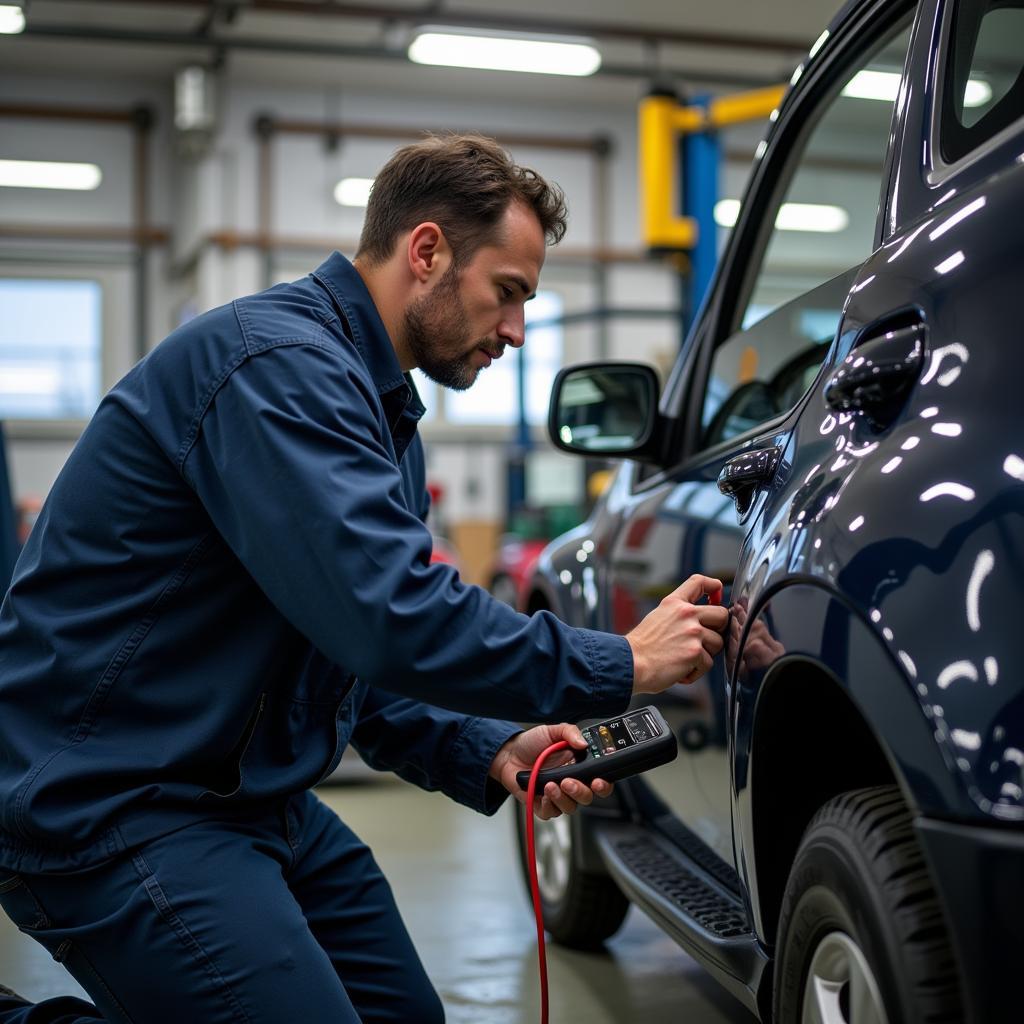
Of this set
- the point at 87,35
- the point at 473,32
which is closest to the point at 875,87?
the point at 473,32

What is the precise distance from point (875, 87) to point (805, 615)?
121 cm

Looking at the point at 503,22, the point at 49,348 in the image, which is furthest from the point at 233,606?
the point at 49,348

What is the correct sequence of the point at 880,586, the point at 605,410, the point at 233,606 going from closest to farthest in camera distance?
the point at 880,586 → the point at 233,606 → the point at 605,410

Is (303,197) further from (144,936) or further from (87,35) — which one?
(144,936)

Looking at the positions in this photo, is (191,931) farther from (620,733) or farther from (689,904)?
(689,904)

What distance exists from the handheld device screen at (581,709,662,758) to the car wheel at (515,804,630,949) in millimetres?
1098

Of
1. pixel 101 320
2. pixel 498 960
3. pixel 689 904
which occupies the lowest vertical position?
pixel 498 960

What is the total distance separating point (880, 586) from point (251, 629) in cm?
90

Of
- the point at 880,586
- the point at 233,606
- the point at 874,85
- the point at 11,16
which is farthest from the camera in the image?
the point at 11,16

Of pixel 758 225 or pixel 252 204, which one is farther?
pixel 252 204

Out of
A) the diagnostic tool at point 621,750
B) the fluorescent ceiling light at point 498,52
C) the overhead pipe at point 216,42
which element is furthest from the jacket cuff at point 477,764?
the overhead pipe at point 216,42

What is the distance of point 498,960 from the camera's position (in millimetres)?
3162

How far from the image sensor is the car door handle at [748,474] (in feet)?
5.49

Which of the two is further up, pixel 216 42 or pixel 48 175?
pixel 216 42
